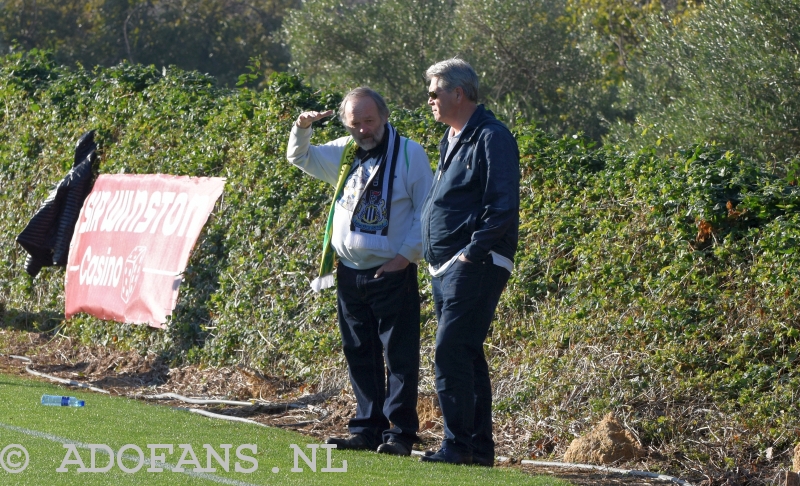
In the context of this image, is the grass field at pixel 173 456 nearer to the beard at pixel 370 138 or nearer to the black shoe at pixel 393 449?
the black shoe at pixel 393 449

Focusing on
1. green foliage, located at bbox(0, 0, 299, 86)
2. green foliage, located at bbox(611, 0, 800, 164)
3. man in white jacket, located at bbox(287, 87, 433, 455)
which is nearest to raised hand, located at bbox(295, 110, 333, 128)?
man in white jacket, located at bbox(287, 87, 433, 455)

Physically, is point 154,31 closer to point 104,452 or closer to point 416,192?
point 416,192

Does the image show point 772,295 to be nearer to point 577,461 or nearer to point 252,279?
point 577,461

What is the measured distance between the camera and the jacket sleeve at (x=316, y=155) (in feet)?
22.1

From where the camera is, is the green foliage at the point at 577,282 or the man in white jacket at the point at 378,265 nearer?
the man in white jacket at the point at 378,265

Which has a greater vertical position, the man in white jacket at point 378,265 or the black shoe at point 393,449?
the man in white jacket at point 378,265

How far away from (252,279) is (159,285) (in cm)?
137

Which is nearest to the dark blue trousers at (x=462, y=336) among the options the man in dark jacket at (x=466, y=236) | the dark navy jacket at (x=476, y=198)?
the man in dark jacket at (x=466, y=236)

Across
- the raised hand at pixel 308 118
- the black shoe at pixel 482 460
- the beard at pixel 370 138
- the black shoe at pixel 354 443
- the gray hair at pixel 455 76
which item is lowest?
the black shoe at pixel 354 443

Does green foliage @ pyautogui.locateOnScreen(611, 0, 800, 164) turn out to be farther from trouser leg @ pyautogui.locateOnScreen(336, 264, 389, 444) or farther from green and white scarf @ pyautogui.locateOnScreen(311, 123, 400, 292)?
trouser leg @ pyautogui.locateOnScreen(336, 264, 389, 444)

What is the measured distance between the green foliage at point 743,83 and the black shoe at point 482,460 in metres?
8.16

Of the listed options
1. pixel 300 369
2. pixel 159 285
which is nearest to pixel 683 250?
pixel 300 369

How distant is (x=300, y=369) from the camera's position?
9.15m

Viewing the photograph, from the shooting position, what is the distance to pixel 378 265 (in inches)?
254
